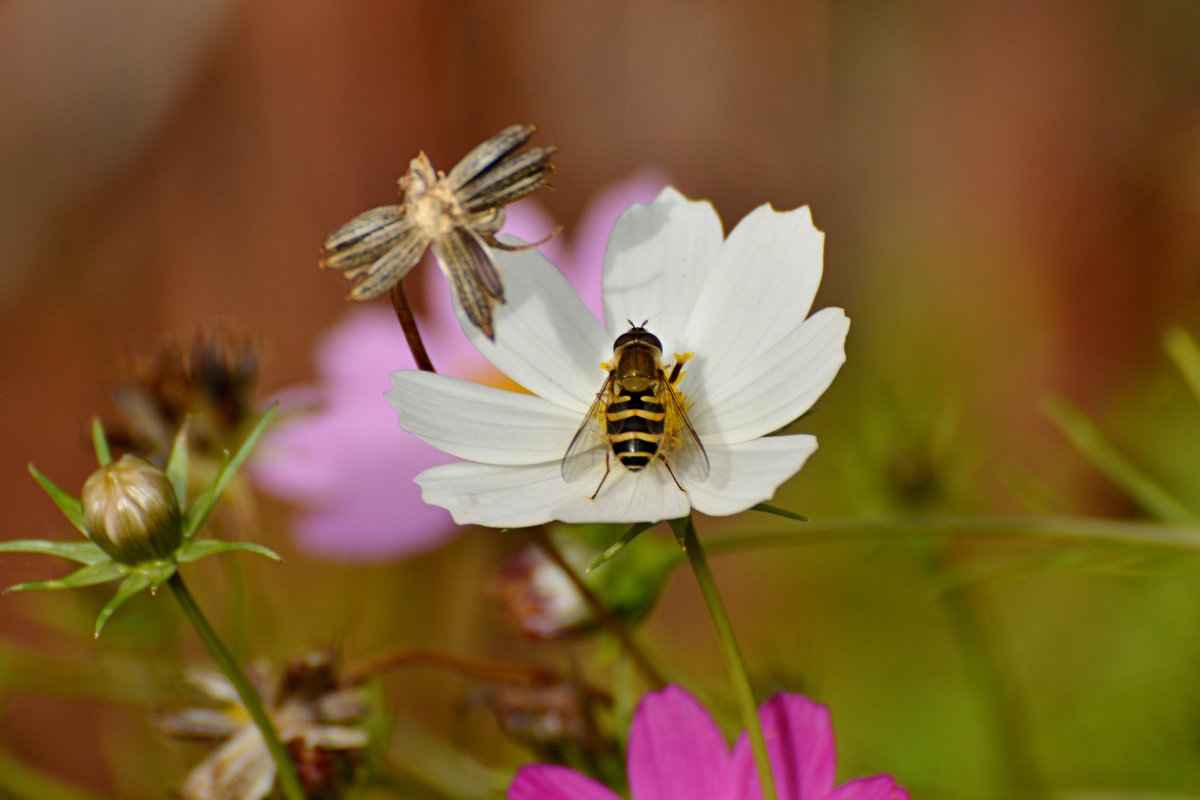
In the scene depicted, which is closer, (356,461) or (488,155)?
(488,155)

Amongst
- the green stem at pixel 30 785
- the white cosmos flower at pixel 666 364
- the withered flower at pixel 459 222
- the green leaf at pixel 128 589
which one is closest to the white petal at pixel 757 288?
the white cosmos flower at pixel 666 364

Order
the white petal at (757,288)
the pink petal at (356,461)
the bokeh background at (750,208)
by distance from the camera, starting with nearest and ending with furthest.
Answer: the white petal at (757,288) < the pink petal at (356,461) < the bokeh background at (750,208)

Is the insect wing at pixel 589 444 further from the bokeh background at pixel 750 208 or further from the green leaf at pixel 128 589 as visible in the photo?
the bokeh background at pixel 750 208

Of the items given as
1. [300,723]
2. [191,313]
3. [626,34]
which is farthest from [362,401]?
[626,34]

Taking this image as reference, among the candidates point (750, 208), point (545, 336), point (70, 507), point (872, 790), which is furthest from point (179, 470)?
point (750, 208)

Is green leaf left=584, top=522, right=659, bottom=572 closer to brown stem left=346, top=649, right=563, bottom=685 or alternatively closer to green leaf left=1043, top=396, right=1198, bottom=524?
brown stem left=346, top=649, right=563, bottom=685

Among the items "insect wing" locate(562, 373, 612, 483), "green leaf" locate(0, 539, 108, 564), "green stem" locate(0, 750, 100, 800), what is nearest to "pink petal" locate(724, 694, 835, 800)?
"insect wing" locate(562, 373, 612, 483)

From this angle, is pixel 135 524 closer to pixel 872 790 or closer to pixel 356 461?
pixel 872 790
